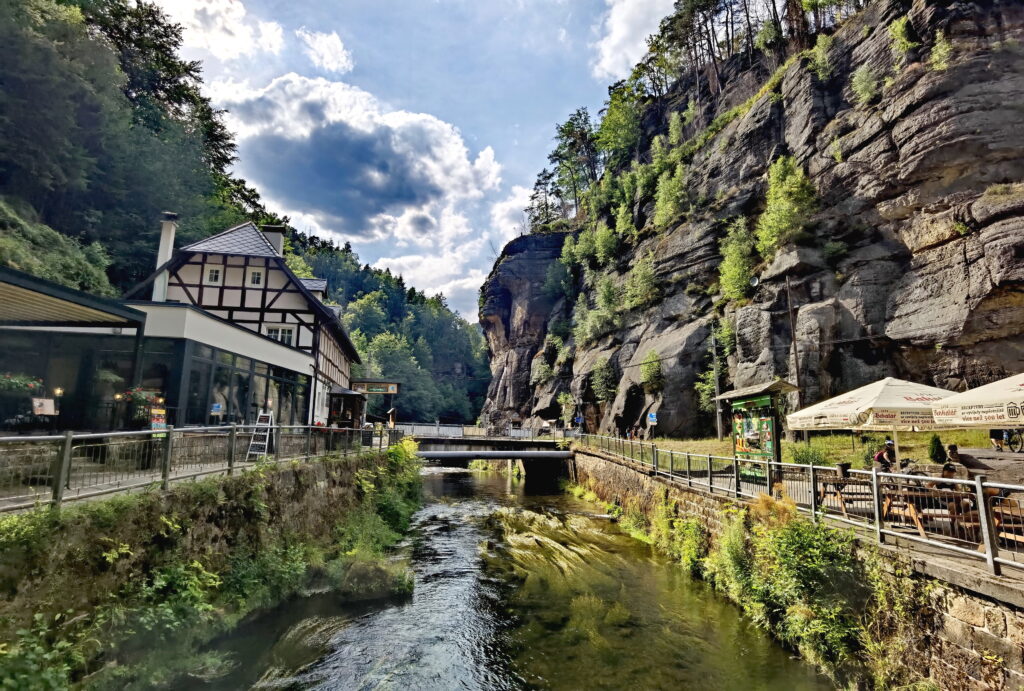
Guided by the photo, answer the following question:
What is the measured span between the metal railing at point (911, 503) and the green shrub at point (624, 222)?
3927cm

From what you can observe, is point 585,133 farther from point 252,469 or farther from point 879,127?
point 252,469

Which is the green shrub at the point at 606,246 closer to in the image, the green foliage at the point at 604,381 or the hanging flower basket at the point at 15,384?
the green foliage at the point at 604,381

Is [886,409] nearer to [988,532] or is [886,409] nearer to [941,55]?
[988,532]

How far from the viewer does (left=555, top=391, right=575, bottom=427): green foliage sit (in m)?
45.5

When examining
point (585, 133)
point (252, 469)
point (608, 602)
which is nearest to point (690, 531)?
point (608, 602)

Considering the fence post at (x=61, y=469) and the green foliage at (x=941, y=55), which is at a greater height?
the green foliage at (x=941, y=55)

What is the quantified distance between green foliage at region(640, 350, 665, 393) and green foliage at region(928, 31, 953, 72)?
21642 mm

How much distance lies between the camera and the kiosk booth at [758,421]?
12117mm

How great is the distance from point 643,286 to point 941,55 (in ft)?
70.3

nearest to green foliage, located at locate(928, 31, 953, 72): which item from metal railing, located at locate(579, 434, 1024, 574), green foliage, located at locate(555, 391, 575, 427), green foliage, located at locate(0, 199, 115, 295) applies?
metal railing, located at locate(579, 434, 1024, 574)

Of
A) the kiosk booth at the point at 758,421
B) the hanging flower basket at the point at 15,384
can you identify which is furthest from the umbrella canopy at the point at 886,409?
the hanging flower basket at the point at 15,384

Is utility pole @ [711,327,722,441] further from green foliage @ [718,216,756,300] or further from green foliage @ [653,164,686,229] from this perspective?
green foliage @ [653,164,686,229]

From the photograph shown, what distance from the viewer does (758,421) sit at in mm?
12961

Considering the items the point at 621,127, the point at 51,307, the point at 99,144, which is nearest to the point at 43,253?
the point at 99,144
